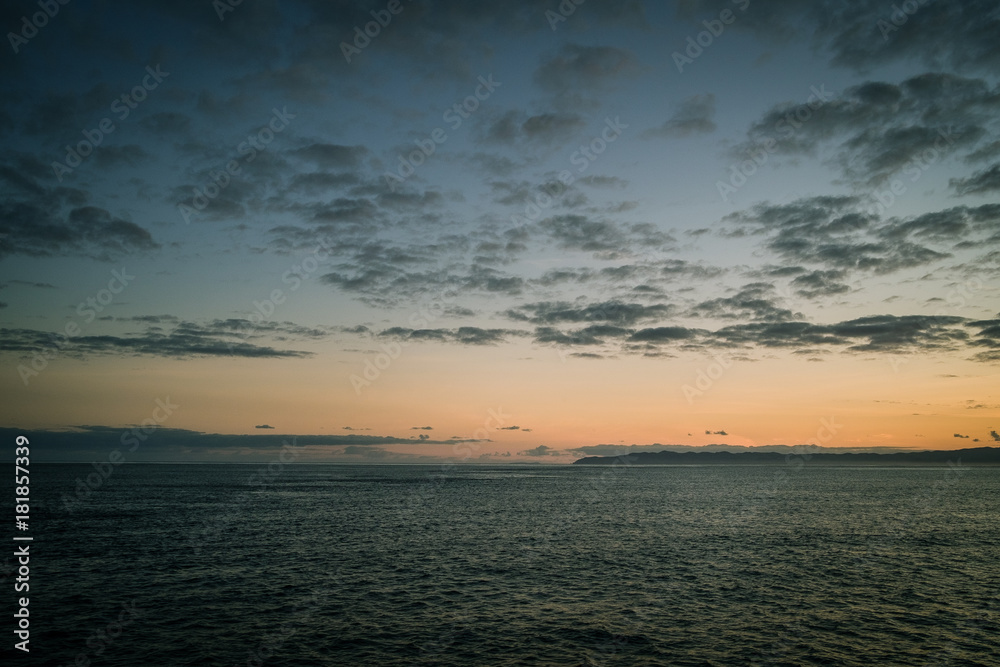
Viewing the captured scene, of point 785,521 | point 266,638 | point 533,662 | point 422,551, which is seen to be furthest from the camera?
point 785,521

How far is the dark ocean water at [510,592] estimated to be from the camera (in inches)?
1071

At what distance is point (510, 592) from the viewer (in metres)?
37.7

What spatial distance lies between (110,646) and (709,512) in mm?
81323

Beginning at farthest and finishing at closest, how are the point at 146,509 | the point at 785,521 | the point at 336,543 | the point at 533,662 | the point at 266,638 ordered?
1. the point at 146,509
2. the point at 785,521
3. the point at 336,543
4. the point at 266,638
5. the point at 533,662

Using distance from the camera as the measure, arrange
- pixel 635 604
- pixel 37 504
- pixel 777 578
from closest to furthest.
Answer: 1. pixel 635 604
2. pixel 777 578
3. pixel 37 504

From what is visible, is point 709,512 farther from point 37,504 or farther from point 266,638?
point 37,504

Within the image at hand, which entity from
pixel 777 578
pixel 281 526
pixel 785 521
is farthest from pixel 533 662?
pixel 785 521

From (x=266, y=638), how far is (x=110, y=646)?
7213mm

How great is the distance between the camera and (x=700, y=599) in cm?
3628

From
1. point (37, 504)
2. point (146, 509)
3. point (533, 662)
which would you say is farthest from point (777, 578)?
point (37, 504)

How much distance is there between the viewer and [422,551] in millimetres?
52469

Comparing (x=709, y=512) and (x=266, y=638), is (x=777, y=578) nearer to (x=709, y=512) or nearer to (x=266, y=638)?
(x=266, y=638)

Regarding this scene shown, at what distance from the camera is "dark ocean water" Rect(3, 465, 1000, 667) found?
27.2 meters

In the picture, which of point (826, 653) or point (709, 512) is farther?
point (709, 512)
